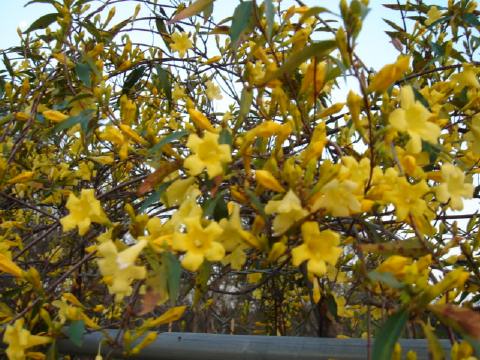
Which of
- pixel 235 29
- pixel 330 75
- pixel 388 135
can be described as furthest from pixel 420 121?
pixel 235 29

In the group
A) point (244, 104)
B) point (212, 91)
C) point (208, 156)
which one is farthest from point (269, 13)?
point (212, 91)

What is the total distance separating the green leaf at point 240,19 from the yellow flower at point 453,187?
58cm

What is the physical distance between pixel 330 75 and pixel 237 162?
1.07ft

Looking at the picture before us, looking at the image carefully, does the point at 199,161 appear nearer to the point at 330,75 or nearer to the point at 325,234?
the point at 325,234

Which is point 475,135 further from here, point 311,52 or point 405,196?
point 311,52

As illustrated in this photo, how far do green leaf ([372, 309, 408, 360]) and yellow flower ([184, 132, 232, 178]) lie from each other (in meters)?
0.46

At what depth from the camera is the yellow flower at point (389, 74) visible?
3.64 ft

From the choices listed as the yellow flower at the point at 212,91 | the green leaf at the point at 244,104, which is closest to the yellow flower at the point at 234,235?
the green leaf at the point at 244,104

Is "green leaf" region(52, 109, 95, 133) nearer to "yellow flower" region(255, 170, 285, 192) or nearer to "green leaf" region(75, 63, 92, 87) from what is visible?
"green leaf" region(75, 63, 92, 87)

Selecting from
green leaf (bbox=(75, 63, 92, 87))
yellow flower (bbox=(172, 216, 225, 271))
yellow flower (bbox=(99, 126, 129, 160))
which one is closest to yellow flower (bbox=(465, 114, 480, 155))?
yellow flower (bbox=(172, 216, 225, 271))

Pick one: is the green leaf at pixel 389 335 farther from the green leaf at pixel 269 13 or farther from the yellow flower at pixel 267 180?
the green leaf at pixel 269 13

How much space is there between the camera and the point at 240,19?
1.20m

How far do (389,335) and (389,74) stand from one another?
0.58 meters

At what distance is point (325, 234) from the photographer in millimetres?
985
